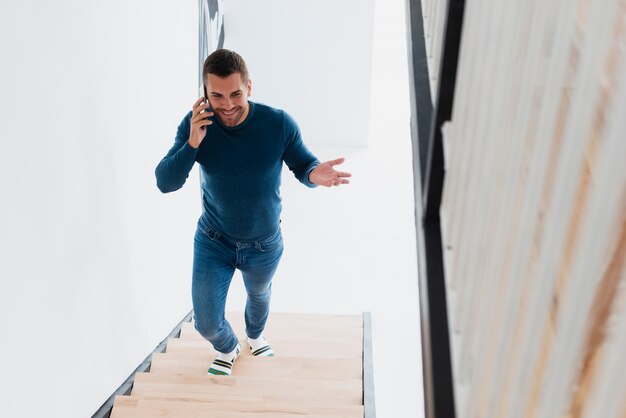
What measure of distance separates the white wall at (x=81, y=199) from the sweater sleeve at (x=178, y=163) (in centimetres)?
23

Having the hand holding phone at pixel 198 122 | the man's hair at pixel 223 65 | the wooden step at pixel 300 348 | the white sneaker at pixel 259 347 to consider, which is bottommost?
the wooden step at pixel 300 348

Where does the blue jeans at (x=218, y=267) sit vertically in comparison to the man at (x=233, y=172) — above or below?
below

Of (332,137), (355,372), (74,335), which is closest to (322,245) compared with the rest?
(332,137)

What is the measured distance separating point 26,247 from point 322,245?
343 cm

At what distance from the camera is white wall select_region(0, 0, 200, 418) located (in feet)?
6.47

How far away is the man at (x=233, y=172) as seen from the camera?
246cm

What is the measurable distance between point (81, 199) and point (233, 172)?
53 cm

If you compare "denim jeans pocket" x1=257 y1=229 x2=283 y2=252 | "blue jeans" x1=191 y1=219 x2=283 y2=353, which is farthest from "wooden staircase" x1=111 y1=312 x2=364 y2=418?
"denim jeans pocket" x1=257 y1=229 x2=283 y2=252

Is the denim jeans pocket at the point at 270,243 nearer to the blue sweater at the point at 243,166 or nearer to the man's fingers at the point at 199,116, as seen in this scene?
the blue sweater at the point at 243,166

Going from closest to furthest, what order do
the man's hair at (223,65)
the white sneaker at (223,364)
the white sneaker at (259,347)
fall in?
the man's hair at (223,65) → the white sneaker at (223,364) → the white sneaker at (259,347)

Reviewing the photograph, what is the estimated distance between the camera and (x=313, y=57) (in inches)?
237

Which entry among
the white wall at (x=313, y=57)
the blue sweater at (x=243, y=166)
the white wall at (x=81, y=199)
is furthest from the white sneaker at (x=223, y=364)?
the white wall at (x=313, y=57)

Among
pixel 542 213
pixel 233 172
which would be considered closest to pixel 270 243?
pixel 233 172

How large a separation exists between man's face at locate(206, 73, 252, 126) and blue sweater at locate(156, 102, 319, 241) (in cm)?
3
